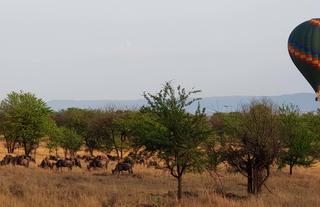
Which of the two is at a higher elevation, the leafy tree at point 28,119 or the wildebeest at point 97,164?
the leafy tree at point 28,119

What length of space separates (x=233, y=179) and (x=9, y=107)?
24.2 metres

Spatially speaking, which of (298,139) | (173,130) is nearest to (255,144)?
(173,130)

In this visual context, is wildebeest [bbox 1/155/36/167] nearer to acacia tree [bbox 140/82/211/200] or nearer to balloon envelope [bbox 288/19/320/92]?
acacia tree [bbox 140/82/211/200]

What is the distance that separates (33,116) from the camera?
4269 centimetres

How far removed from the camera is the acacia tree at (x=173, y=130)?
19.3 metres

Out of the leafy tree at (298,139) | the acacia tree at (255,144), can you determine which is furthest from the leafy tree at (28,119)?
the acacia tree at (255,144)

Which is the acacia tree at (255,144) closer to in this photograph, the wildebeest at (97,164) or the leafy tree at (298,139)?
the leafy tree at (298,139)

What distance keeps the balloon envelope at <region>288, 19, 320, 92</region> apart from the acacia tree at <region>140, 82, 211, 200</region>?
21.0m

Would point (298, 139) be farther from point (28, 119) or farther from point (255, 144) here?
point (28, 119)

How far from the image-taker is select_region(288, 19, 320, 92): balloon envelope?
1491 inches

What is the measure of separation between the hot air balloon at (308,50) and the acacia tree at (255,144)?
16058 mm

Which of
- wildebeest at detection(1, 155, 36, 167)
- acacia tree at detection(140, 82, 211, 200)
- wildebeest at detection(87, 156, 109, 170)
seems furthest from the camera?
wildebeest at detection(87, 156, 109, 170)

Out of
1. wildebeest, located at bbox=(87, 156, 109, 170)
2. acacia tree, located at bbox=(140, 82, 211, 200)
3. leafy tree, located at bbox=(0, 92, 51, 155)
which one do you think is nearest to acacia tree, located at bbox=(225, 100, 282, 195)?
acacia tree, located at bbox=(140, 82, 211, 200)

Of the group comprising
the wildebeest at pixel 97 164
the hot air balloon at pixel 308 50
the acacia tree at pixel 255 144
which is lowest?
the wildebeest at pixel 97 164
